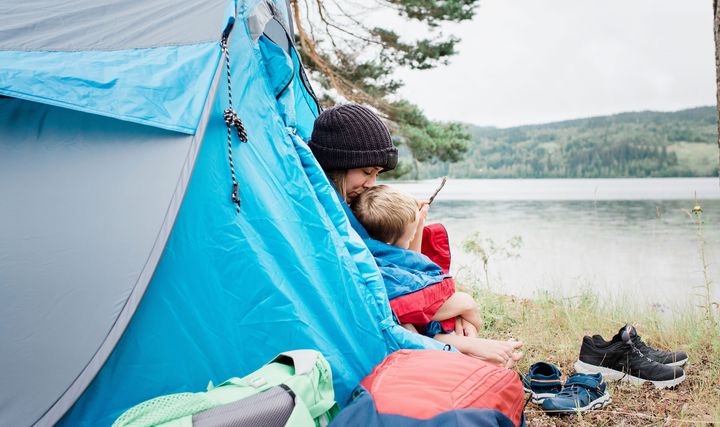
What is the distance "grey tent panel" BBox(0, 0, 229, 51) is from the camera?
67.8 inches

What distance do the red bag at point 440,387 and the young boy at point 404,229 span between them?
50 cm

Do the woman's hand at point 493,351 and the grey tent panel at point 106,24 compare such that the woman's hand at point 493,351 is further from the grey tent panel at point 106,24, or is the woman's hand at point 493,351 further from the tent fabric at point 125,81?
the grey tent panel at point 106,24

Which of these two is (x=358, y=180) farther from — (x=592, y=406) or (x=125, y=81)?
(x=592, y=406)

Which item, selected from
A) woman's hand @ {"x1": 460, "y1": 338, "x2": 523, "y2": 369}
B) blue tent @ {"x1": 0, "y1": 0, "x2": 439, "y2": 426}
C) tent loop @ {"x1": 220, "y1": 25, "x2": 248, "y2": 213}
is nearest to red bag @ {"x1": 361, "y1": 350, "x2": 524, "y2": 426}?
blue tent @ {"x1": 0, "y1": 0, "x2": 439, "y2": 426}

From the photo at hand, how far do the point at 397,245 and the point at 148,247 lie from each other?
40.4 inches

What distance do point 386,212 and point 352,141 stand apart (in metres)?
0.33

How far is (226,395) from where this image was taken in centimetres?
146

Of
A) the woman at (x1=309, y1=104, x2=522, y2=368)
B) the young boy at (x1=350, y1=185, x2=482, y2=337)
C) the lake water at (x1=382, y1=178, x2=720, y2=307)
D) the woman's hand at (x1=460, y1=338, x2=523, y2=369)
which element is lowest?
the lake water at (x1=382, y1=178, x2=720, y2=307)

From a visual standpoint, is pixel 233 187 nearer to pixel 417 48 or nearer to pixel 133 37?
pixel 133 37

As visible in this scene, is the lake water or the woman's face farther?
the lake water

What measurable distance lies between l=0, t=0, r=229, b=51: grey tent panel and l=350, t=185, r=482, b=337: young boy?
883 mm

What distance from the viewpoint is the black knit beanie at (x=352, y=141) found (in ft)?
7.47

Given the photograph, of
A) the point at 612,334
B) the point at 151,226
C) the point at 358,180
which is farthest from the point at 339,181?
the point at 612,334

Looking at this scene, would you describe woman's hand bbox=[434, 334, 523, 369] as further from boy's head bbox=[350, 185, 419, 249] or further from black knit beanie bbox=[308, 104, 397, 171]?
black knit beanie bbox=[308, 104, 397, 171]
